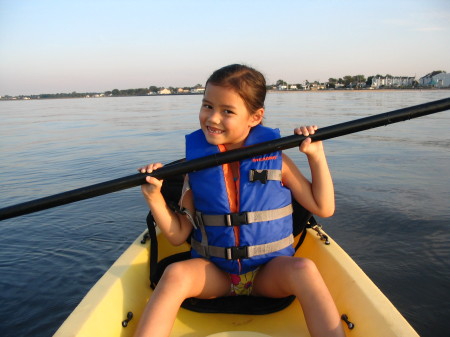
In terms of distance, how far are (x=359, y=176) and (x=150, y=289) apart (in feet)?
16.6

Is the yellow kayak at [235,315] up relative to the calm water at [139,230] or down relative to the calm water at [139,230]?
up

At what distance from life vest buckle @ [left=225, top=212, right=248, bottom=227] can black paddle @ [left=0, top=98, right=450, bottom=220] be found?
0.85ft

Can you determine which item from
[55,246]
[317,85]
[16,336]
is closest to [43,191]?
[55,246]

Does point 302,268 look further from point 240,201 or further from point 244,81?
point 244,81

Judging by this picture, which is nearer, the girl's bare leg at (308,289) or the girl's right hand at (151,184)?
the girl's bare leg at (308,289)

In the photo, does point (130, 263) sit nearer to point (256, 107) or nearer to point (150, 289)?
point (150, 289)

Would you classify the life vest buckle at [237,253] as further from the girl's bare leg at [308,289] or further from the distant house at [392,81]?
the distant house at [392,81]

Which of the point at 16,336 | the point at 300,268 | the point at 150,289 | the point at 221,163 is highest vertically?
the point at 221,163

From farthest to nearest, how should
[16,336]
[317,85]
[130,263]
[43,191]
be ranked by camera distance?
[317,85] < [43,191] < [16,336] < [130,263]

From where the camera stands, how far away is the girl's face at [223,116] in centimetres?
182

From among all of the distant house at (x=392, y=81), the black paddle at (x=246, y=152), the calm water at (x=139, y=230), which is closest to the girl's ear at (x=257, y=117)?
the black paddle at (x=246, y=152)

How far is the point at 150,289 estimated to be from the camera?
2160mm

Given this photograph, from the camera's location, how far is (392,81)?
10838cm

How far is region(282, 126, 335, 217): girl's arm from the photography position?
179 centimetres
